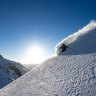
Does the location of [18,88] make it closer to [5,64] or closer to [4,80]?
[4,80]

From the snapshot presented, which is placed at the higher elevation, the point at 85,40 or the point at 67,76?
the point at 85,40

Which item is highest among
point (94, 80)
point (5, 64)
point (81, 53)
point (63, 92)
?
point (5, 64)

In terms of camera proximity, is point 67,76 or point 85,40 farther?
point 85,40

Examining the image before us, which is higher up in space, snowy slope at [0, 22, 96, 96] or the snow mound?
the snow mound

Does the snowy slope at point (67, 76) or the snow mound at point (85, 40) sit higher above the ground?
the snow mound at point (85, 40)

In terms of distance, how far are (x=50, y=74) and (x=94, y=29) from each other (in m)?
4.55

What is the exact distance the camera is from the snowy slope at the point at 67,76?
25.2 ft

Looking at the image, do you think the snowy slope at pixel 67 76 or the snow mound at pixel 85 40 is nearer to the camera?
the snowy slope at pixel 67 76

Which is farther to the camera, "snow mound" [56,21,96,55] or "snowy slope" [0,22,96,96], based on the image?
"snow mound" [56,21,96,55]

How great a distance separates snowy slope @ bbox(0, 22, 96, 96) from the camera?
302 inches

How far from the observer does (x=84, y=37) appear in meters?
12.1

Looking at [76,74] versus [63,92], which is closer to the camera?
[63,92]

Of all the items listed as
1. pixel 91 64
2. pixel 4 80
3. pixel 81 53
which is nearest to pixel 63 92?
pixel 91 64

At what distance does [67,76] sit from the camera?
877 cm
